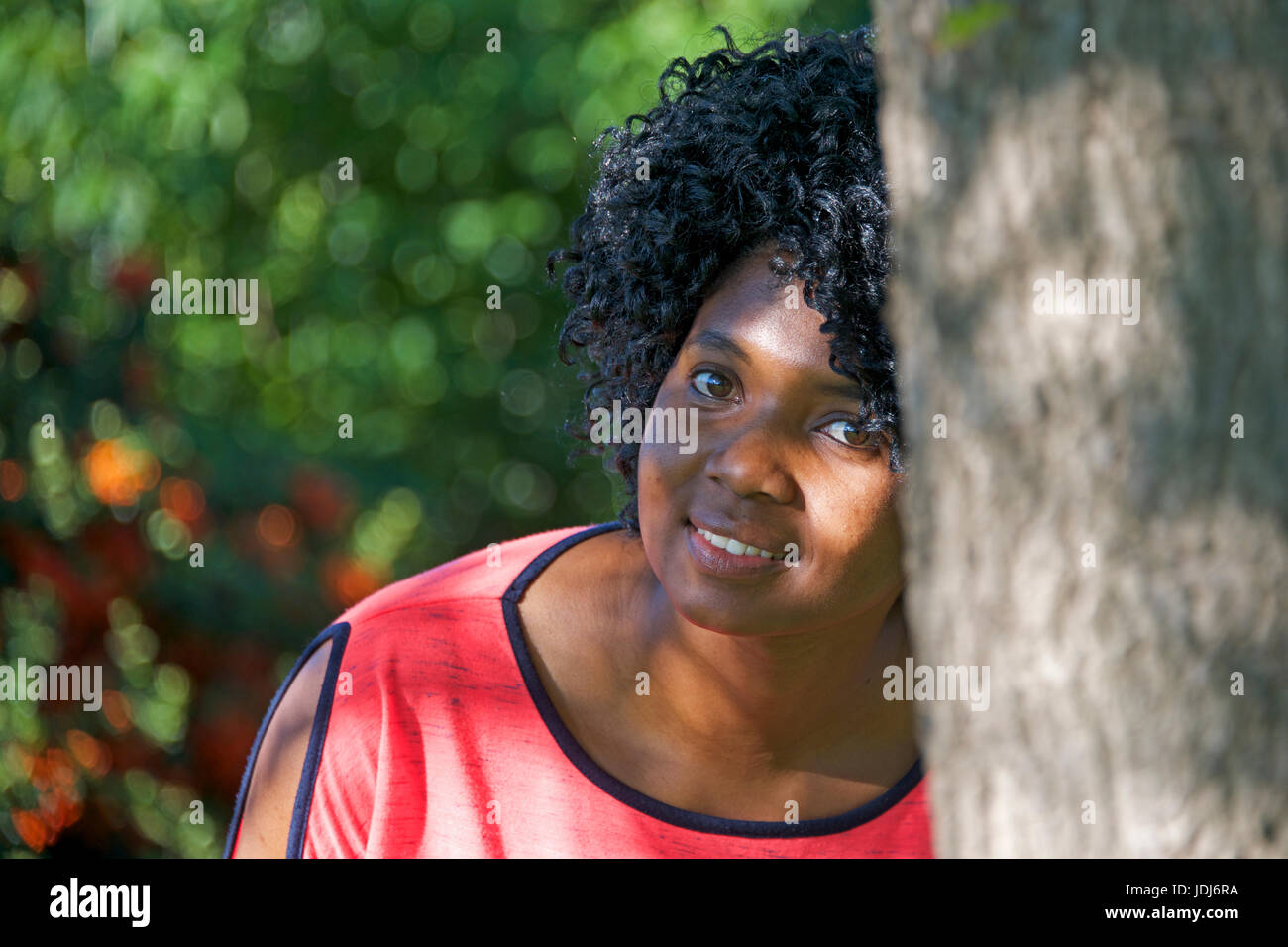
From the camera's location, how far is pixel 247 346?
3840 mm

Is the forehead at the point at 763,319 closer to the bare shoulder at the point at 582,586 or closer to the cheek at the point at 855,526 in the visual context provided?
the cheek at the point at 855,526

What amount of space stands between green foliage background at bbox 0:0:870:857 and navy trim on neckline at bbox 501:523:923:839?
4.51ft

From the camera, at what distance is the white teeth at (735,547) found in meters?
1.78

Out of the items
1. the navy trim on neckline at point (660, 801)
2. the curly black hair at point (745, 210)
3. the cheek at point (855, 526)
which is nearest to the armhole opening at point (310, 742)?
the navy trim on neckline at point (660, 801)

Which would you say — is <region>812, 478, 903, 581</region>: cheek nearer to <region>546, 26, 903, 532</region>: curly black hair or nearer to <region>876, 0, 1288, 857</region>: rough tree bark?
<region>546, 26, 903, 532</region>: curly black hair

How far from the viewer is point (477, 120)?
342cm

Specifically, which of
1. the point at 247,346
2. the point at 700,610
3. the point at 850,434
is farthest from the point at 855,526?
the point at 247,346

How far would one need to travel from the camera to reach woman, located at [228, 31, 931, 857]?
1807 millimetres

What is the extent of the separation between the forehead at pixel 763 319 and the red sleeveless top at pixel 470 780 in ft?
2.01

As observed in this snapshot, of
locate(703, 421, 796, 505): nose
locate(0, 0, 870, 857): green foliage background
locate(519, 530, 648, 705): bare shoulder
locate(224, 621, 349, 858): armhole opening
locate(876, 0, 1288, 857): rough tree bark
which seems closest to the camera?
locate(876, 0, 1288, 857): rough tree bark

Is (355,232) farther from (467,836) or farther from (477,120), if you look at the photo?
(467,836)

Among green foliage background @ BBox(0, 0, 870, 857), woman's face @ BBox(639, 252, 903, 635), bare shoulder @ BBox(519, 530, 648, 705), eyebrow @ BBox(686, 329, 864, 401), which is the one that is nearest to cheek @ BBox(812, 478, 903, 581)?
woman's face @ BBox(639, 252, 903, 635)

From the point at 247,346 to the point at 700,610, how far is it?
8.03 feet

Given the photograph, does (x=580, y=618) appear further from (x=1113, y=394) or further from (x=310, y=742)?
(x=1113, y=394)
